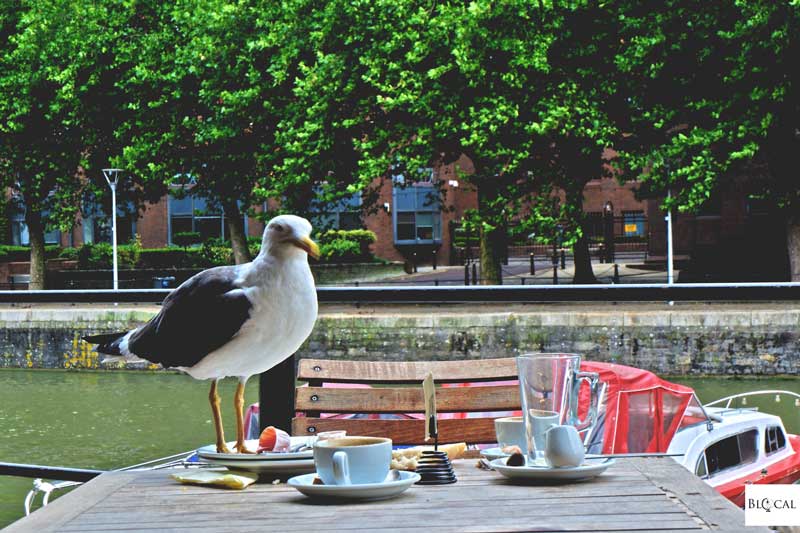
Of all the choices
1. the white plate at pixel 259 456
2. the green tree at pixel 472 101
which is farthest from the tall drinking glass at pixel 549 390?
the green tree at pixel 472 101

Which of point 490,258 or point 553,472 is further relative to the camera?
point 490,258

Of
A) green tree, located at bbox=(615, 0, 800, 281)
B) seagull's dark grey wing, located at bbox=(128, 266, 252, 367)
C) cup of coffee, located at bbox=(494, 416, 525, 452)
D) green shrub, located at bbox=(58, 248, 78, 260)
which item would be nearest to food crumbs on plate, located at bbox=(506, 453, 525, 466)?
cup of coffee, located at bbox=(494, 416, 525, 452)

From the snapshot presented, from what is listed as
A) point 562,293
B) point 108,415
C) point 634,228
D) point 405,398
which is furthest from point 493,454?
point 634,228

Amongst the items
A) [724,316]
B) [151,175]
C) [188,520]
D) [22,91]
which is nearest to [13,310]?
[151,175]

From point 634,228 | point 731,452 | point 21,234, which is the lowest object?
point 731,452

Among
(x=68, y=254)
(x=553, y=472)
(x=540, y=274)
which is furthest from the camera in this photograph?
(x=68, y=254)

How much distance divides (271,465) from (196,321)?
396mm

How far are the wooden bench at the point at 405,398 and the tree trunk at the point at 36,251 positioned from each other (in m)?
26.3

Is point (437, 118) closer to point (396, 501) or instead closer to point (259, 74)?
point (259, 74)

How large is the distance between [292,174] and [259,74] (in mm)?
2352

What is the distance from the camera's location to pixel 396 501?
1688mm

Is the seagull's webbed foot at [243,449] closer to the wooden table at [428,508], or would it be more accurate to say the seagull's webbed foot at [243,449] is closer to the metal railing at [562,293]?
the wooden table at [428,508]

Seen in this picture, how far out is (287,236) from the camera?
2.06 meters

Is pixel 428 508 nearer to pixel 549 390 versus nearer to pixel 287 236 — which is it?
pixel 549 390
